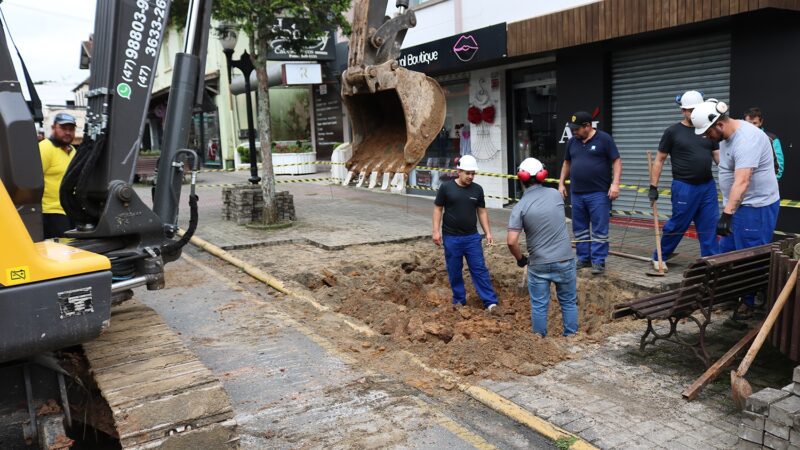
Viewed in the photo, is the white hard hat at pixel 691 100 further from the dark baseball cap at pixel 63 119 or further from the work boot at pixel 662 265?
the dark baseball cap at pixel 63 119

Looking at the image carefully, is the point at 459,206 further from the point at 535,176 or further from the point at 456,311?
the point at 535,176

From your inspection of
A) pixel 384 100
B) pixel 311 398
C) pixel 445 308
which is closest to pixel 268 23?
pixel 384 100

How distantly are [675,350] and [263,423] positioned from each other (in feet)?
11.4

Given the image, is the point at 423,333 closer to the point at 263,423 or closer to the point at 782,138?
the point at 263,423

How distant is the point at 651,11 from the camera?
9359mm

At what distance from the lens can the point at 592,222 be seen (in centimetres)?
773

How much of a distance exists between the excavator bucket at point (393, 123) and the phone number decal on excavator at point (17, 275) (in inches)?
145

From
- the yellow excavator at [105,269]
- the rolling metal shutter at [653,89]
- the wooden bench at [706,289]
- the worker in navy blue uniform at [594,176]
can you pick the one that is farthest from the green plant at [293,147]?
the wooden bench at [706,289]

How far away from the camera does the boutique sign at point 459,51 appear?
12297mm

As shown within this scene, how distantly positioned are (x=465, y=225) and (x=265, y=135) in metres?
6.21

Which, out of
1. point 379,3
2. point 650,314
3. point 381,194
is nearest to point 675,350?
point 650,314

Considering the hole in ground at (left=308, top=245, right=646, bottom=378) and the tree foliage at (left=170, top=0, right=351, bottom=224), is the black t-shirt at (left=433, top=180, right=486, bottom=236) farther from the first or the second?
the tree foliage at (left=170, top=0, right=351, bottom=224)

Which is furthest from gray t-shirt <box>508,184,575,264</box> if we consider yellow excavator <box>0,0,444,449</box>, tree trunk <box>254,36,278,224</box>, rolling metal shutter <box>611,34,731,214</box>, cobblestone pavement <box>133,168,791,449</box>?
tree trunk <box>254,36,278,224</box>

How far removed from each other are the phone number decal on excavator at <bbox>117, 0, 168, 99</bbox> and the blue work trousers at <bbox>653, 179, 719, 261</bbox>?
5.62 m
